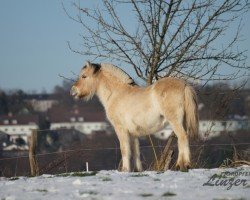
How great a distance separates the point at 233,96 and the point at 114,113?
3873mm

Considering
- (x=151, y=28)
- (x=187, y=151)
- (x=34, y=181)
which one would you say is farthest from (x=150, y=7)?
(x=34, y=181)

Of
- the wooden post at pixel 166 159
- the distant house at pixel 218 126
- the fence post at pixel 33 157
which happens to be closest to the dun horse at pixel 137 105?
the wooden post at pixel 166 159

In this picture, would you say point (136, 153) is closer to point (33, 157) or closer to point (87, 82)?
point (87, 82)

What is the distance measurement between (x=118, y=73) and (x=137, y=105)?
1155 mm

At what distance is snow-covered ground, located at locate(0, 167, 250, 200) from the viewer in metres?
7.38

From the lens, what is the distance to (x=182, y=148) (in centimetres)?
1050

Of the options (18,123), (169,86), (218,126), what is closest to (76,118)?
(18,123)

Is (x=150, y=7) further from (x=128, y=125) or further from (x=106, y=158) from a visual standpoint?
(x=106, y=158)

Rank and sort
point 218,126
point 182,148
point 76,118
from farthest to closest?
point 76,118 < point 218,126 < point 182,148

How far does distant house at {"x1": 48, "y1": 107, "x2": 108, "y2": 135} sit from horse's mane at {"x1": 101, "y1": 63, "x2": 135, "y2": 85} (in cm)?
8585

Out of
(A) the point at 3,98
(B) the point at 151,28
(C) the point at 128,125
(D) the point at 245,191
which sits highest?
(A) the point at 3,98

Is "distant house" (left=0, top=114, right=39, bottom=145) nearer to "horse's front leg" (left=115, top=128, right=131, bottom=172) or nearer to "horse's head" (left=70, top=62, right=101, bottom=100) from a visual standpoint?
"horse's head" (left=70, top=62, right=101, bottom=100)

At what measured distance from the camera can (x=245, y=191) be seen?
7504mm

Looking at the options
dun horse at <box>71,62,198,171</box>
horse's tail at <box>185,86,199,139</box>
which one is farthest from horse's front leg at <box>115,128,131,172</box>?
horse's tail at <box>185,86,199,139</box>
